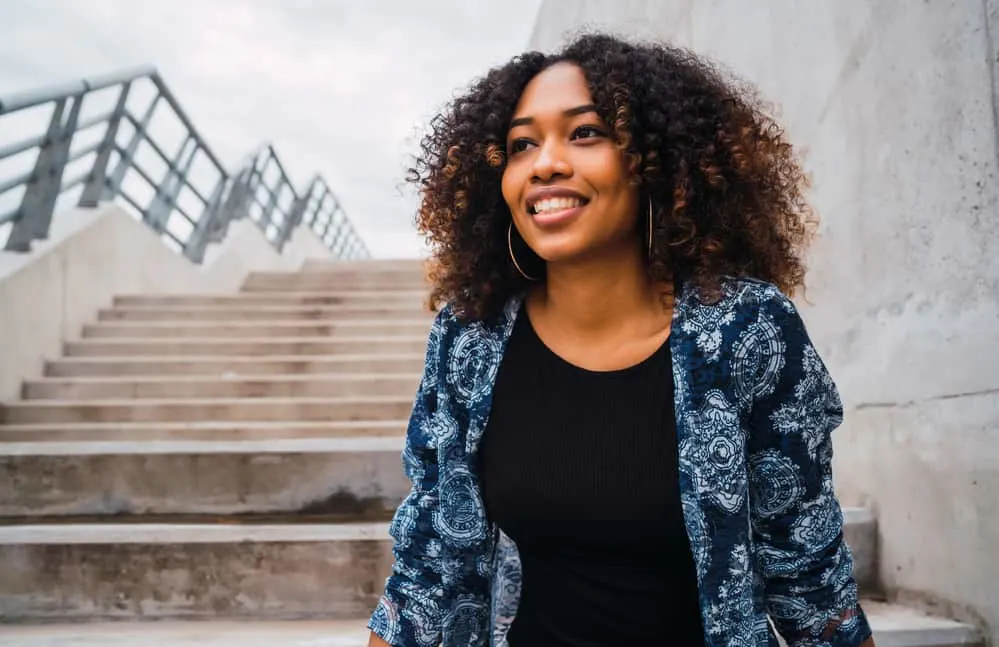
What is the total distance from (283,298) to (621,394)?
5.26m

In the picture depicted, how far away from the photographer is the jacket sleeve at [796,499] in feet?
3.21

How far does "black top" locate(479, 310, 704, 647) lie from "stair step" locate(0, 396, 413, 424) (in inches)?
107

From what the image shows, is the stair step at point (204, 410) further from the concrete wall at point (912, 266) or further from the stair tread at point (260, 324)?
the concrete wall at point (912, 266)

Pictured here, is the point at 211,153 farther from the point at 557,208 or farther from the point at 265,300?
the point at 557,208

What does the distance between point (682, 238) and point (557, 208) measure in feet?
0.66

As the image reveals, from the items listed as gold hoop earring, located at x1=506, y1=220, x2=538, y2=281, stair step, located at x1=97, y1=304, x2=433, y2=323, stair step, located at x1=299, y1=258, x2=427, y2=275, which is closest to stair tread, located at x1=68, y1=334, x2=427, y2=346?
stair step, located at x1=97, y1=304, x2=433, y2=323

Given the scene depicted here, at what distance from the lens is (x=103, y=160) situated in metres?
5.41

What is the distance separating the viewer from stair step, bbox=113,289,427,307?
17.8 ft

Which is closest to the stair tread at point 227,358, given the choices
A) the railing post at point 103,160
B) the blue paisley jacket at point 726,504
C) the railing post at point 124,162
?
the railing post at point 103,160

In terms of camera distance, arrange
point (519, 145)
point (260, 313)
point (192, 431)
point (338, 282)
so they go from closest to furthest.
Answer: point (519, 145) < point (192, 431) < point (260, 313) < point (338, 282)

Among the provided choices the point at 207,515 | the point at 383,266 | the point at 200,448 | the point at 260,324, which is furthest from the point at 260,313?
the point at 207,515

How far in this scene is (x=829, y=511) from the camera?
99 cm

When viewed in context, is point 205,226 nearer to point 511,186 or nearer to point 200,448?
point 200,448

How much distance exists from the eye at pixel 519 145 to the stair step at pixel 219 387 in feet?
9.65
